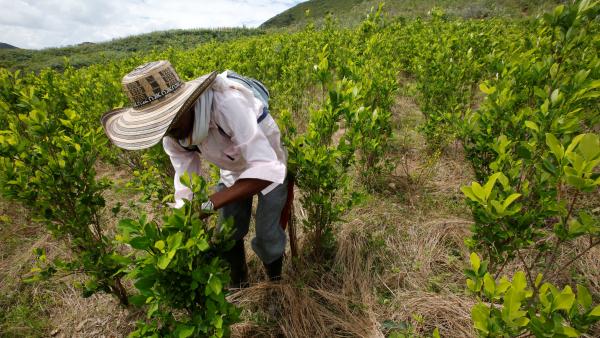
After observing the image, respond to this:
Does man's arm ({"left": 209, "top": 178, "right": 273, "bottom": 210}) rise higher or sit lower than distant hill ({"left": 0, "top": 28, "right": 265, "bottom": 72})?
lower

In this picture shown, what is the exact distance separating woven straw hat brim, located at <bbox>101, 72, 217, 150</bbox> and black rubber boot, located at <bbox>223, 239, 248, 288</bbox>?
1.09 meters

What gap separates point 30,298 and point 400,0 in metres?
34.7

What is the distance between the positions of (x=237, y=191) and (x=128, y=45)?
3572 cm

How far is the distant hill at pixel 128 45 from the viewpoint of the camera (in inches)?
1035

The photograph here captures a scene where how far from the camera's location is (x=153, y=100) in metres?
1.61

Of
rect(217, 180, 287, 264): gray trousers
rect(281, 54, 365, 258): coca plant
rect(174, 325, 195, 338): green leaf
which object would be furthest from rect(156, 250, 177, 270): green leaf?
rect(281, 54, 365, 258): coca plant

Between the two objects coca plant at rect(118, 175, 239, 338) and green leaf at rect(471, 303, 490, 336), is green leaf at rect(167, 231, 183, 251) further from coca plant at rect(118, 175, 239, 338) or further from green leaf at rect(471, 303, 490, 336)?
green leaf at rect(471, 303, 490, 336)

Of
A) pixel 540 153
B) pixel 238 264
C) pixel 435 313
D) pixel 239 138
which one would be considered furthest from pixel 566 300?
pixel 238 264

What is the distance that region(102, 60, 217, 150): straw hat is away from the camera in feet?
4.96

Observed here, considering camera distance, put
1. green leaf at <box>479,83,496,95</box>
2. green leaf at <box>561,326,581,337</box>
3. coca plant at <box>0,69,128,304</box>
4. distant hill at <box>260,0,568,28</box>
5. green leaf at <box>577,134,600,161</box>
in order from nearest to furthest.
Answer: green leaf at <box>561,326,581,337</box> < green leaf at <box>577,134,600,161</box> < coca plant at <box>0,69,128,304</box> < green leaf at <box>479,83,496,95</box> < distant hill at <box>260,0,568,28</box>

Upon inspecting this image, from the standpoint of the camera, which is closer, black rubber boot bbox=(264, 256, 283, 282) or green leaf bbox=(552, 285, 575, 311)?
green leaf bbox=(552, 285, 575, 311)

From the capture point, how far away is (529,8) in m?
20.5

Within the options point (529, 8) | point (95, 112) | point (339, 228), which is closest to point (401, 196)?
point (339, 228)

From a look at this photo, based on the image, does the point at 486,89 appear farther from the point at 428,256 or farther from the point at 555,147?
the point at 428,256
